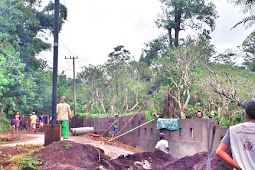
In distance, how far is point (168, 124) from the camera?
14.4 meters

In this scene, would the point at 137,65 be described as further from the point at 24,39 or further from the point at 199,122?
the point at 199,122

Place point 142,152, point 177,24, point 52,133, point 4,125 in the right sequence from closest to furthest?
point 142,152 < point 52,133 < point 4,125 < point 177,24

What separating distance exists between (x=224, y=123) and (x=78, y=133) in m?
10.4

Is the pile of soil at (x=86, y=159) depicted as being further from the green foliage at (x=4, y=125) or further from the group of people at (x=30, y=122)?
the green foliage at (x=4, y=125)

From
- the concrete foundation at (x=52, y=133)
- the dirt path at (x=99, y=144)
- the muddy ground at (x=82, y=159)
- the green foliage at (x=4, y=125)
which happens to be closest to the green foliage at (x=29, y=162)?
the muddy ground at (x=82, y=159)

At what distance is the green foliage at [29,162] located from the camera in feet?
26.6

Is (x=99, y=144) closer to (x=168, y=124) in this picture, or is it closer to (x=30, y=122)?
(x=168, y=124)

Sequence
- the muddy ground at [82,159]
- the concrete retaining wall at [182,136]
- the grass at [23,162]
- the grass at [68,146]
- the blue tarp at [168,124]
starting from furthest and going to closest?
the blue tarp at [168,124] → the concrete retaining wall at [182,136] → the grass at [68,146] → the muddy ground at [82,159] → the grass at [23,162]

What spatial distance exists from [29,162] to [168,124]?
7.57 m

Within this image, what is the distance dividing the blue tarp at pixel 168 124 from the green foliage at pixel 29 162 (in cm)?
694

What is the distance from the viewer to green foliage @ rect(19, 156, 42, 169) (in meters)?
8.12

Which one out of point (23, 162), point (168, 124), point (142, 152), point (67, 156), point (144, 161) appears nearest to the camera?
point (23, 162)

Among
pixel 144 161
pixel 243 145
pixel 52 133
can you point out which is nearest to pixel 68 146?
pixel 52 133

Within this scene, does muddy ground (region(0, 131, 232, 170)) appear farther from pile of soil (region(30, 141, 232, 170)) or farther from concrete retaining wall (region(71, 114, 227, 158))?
concrete retaining wall (region(71, 114, 227, 158))
